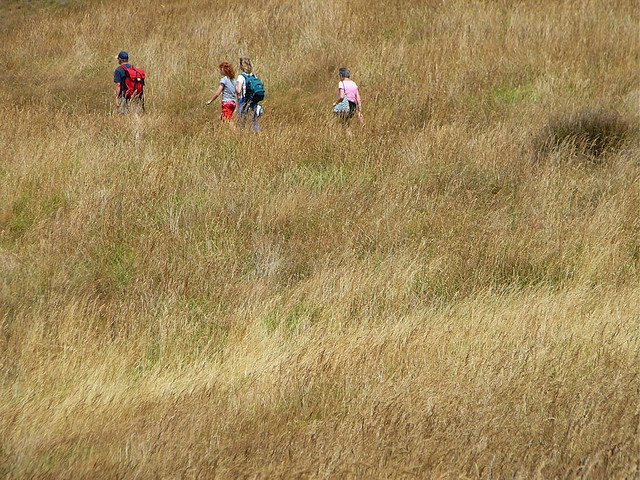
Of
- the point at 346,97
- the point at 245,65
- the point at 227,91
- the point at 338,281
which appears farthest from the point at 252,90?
the point at 338,281

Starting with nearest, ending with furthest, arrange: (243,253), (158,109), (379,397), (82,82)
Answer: (379,397)
(243,253)
(158,109)
(82,82)

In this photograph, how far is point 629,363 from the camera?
3.91 metres

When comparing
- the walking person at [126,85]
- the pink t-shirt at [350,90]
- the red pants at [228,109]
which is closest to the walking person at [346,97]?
the pink t-shirt at [350,90]

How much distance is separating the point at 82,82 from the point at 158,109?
296cm

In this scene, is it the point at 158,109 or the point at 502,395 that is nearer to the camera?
the point at 502,395

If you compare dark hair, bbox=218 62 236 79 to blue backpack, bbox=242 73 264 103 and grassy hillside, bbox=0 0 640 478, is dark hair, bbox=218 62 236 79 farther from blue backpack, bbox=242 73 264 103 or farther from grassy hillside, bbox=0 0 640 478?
grassy hillside, bbox=0 0 640 478

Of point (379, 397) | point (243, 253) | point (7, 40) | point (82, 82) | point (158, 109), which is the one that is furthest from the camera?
point (7, 40)

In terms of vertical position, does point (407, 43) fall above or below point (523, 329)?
above

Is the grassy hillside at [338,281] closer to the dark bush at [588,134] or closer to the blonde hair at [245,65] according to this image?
the dark bush at [588,134]

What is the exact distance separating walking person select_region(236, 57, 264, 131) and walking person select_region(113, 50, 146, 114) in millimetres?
1732

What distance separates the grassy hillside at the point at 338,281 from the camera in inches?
125

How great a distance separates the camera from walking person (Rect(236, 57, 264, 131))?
9.91m

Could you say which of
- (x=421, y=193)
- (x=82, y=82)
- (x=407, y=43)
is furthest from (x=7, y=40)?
(x=421, y=193)

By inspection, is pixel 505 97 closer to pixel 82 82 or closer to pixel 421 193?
pixel 421 193
